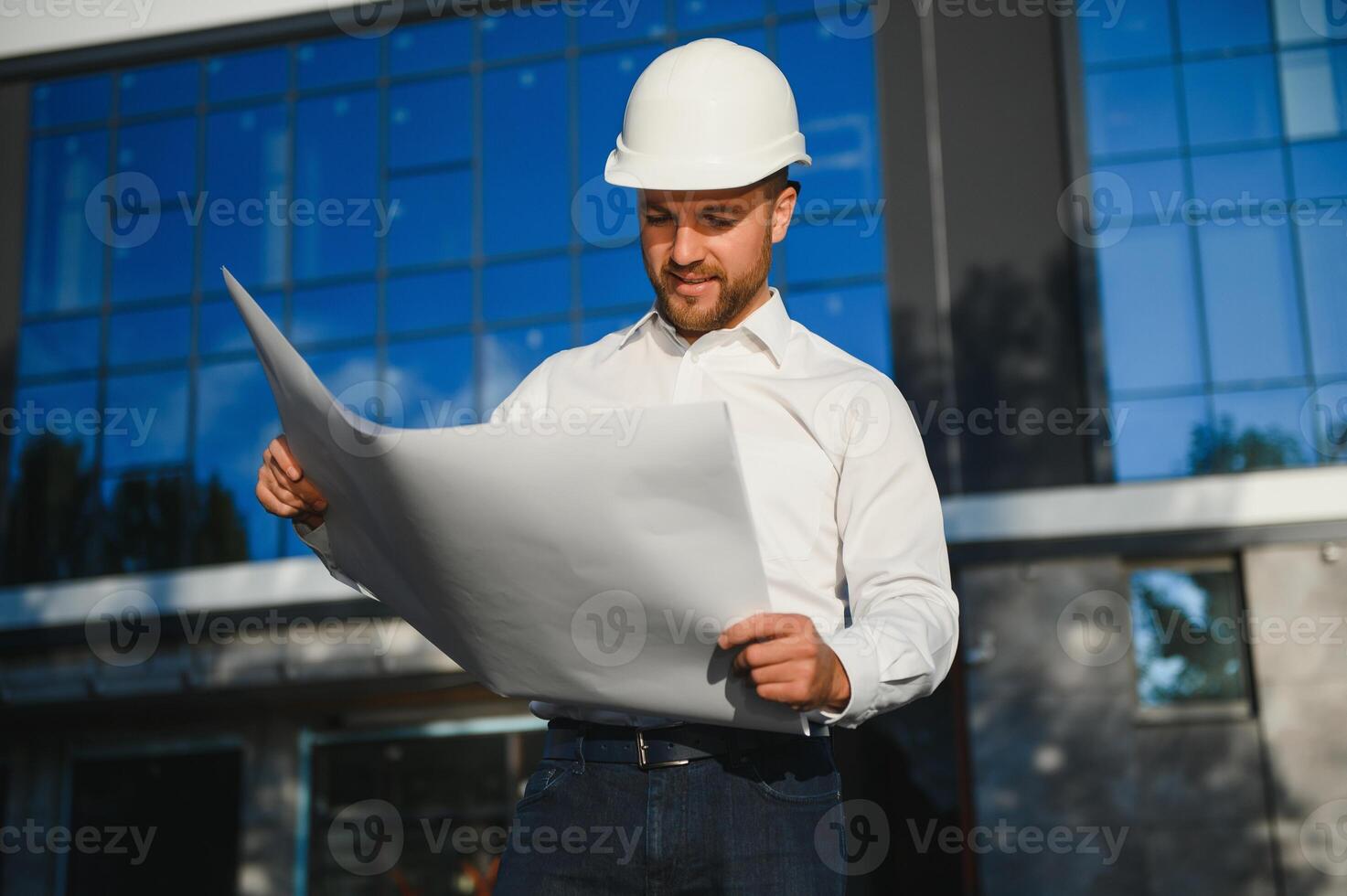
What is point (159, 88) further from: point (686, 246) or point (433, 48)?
point (686, 246)

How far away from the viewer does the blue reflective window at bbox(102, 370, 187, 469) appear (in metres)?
13.6

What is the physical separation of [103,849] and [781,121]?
43.3 ft

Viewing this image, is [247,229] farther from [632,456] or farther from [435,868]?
[632,456]

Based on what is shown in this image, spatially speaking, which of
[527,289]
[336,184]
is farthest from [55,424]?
[527,289]

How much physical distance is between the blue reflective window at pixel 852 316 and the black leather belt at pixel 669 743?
979 cm

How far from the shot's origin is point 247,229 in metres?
13.8

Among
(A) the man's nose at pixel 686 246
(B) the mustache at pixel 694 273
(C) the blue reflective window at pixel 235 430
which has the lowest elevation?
(B) the mustache at pixel 694 273

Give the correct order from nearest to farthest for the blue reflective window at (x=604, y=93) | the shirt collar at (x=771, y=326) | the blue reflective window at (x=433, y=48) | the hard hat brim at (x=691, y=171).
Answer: the hard hat brim at (x=691, y=171)
the shirt collar at (x=771, y=326)
the blue reflective window at (x=604, y=93)
the blue reflective window at (x=433, y=48)

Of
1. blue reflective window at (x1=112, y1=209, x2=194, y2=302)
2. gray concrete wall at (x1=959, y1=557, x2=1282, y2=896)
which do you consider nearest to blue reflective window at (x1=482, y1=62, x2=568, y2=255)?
blue reflective window at (x1=112, y1=209, x2=194, y2=302)

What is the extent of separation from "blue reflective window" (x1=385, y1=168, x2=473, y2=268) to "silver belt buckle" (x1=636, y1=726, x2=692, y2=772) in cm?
1133

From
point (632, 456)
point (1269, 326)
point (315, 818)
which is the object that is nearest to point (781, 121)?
point (632, 456)

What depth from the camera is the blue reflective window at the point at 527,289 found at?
1273cm

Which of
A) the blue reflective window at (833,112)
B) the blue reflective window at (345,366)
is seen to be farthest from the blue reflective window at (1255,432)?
the blue reflective window at (345,366)

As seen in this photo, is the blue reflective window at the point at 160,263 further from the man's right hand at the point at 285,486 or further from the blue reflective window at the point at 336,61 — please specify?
the man's right hand at the point at 285,486
